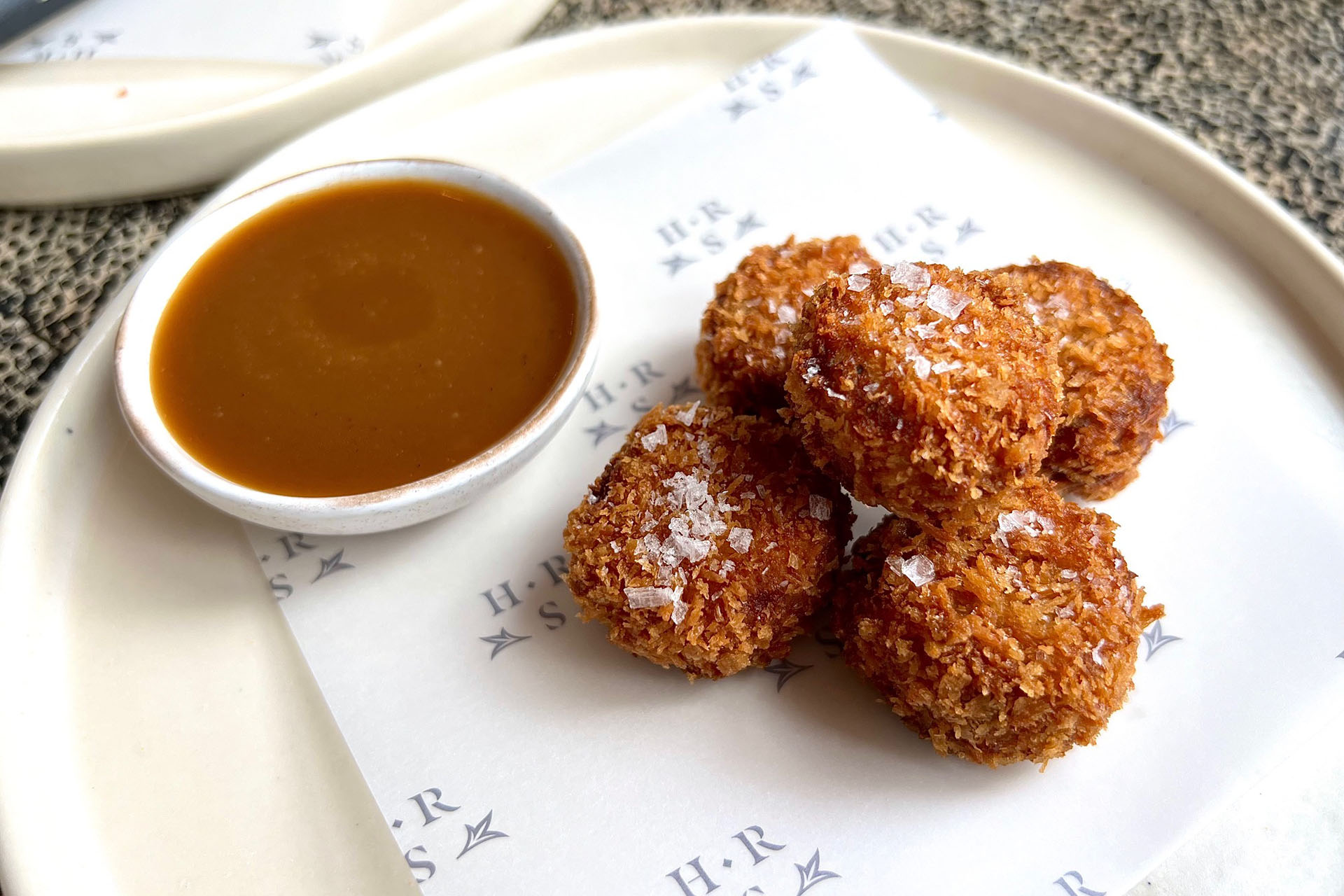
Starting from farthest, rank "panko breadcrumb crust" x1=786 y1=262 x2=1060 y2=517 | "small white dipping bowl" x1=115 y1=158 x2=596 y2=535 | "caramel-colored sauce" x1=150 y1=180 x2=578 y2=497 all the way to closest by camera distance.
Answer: "caramel-colored sauce" x1=150 y1=180 x2=578 y2=497 < "small white dipping bowl" x1=115 y1=158 x2=596 y2=535 < "panko breadcrumb crust" x1=786 y1=262 x2=1060 y2=517

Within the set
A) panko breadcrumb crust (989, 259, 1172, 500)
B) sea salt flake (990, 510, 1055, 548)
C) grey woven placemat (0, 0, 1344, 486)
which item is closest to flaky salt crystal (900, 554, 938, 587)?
sea salt flake (990, 510, 1055, 548)

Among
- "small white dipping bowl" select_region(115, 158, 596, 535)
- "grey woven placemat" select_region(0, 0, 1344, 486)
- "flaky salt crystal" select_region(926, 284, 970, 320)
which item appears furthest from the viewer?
"grey woven placemat" select_region(0, 0, 1344, 486)

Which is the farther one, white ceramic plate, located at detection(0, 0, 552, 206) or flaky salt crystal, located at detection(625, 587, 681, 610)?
white ceramic plate, located at detection(0, 0, 552, 206)

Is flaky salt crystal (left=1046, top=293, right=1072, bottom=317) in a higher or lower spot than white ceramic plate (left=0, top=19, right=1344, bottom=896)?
higher

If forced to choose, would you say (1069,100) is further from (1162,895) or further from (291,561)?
(291,561)

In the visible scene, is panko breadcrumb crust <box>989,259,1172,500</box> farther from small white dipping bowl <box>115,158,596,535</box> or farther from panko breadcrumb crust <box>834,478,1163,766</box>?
small white dipping bowl <box>115,158,596,535</box>

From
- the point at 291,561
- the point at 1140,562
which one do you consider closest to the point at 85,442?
the point at 291,561

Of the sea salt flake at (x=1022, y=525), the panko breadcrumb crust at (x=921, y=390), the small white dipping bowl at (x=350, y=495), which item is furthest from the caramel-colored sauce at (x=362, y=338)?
the sea salt flake at (x=1022, y=525)
